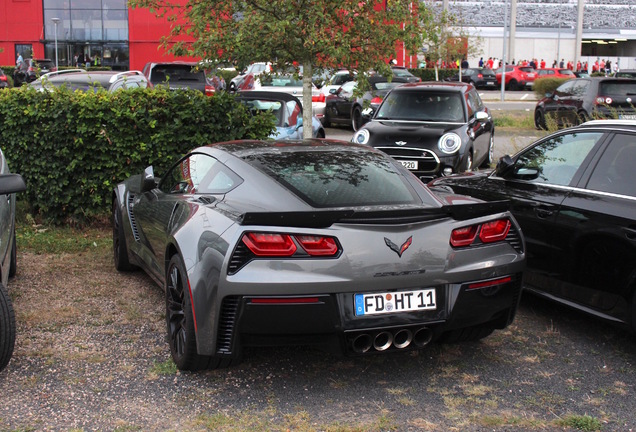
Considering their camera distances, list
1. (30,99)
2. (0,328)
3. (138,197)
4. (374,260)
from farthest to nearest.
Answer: (30,99)
(138,197)
(0,328)
(374,260)

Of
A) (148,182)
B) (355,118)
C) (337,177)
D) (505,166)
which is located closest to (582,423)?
(337,177)

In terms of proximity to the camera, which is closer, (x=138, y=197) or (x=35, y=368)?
(x=35, y=368)

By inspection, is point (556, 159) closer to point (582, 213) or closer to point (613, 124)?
point (613, 124)

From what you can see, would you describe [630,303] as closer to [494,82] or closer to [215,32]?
[215,32]

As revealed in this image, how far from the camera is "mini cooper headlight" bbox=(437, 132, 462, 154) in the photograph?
10.6m

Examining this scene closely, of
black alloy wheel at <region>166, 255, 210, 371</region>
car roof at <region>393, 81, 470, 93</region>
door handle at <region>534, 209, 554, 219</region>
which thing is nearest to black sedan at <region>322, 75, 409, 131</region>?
car roof at <region>393, 81, 470, 93</region>

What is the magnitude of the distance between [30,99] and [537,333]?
19.8 ft

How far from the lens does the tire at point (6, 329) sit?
4230 mm

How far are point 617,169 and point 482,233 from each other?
4.39 feet

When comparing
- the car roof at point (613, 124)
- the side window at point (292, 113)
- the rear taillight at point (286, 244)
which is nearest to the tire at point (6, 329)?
the rear taillight at point (286, 244)

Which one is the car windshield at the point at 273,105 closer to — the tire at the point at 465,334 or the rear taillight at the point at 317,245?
the tire at the point at 465,334

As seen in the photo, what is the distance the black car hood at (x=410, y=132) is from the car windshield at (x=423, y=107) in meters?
0.33

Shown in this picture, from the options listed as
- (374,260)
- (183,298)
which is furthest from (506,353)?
(183,298)

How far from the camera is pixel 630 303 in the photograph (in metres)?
4.65
